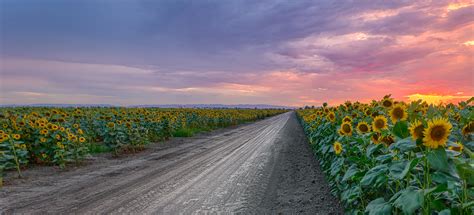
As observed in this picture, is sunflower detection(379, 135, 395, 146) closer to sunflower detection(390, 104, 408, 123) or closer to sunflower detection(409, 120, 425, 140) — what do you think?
sunflower detection(390, 104, 408, 123)

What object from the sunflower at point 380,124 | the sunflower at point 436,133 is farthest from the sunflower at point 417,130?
the sunflower at point 380,124

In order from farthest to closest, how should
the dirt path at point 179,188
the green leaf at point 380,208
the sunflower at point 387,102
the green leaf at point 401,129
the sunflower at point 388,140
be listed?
the dirt path at point 179,188, the sunflower at point 387,102, the sunflower at point 388,140, the green leaf at point 380,208, the green leaf at point 401,129

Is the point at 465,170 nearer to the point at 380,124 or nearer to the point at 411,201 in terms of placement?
the point at 411,201

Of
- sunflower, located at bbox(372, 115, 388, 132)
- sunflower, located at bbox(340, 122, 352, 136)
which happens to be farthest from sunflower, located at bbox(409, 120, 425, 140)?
sunflower, located at bbox(340, 122, 352, 136)

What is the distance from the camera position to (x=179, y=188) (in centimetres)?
736

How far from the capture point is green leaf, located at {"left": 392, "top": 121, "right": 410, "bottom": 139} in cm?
251

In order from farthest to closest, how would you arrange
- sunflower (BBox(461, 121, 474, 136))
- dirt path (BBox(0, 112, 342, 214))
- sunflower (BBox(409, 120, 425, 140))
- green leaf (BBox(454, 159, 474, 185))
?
dirt path (BBox(0, 112, 342, 214)), sunflower (BBox(461, 121, 474, 136)), sunflower (BBox(409, 120, 425, 140)), green leaf (BBox(454, 159, 474, 185))

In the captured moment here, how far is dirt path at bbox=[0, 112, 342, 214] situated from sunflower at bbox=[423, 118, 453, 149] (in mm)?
4047

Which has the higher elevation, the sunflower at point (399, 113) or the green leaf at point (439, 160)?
the sunflower at point (399, 113)

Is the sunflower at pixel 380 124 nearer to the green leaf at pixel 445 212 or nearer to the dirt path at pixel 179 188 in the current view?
the green leaf at pixel 445 212

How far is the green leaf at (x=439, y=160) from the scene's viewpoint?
7.04ft

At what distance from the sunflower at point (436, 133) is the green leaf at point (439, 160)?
0.16ft

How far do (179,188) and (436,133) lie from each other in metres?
6.03

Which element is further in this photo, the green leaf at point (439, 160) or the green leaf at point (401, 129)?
the green leaf at point (401, 129)
